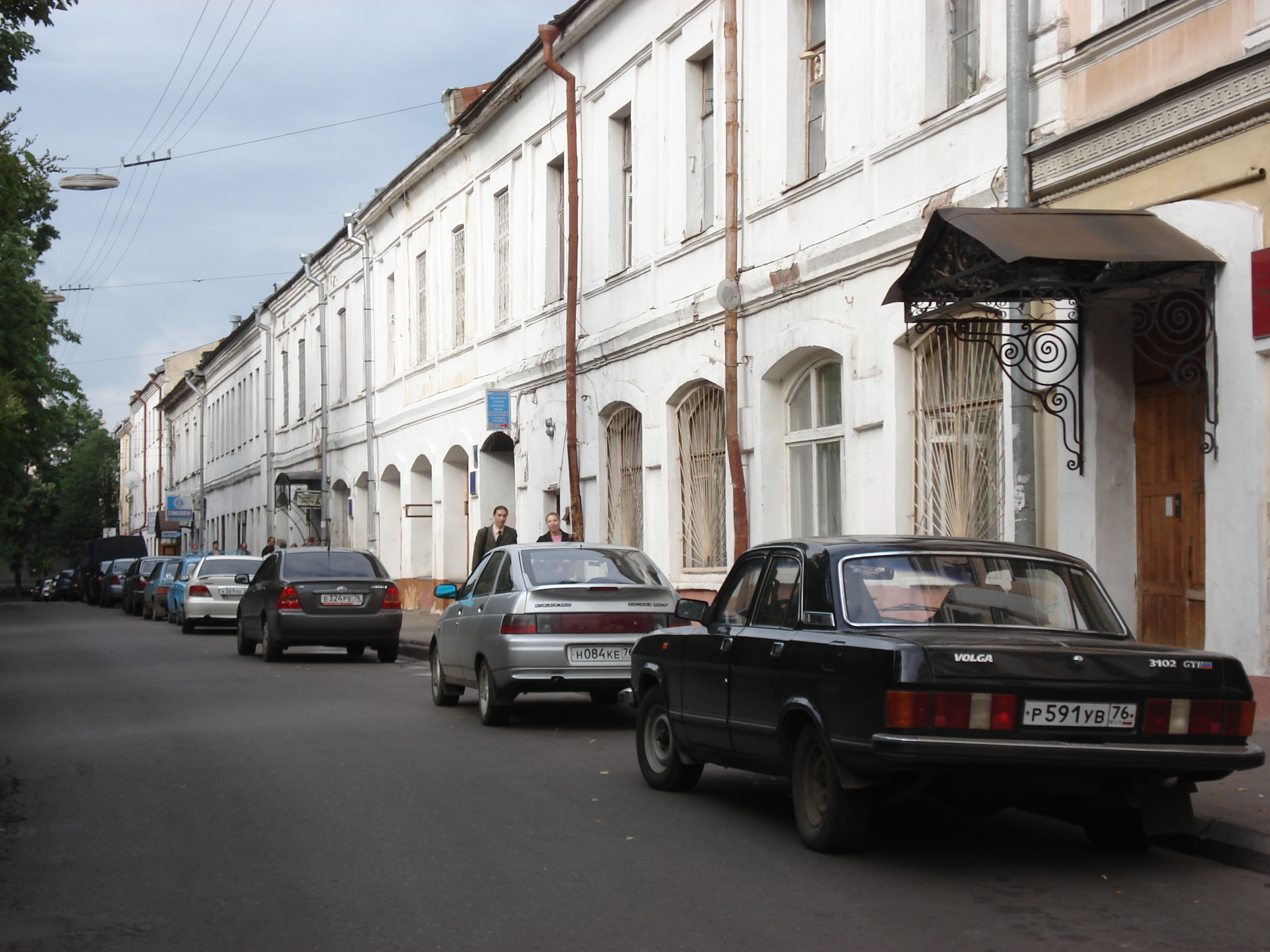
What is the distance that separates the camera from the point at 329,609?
67.4 feet

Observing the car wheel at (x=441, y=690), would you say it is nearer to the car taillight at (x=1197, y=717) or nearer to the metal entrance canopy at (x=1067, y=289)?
the metal entrance canopy at (x=1067, y=289)

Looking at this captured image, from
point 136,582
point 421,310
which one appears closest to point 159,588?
point 136,582

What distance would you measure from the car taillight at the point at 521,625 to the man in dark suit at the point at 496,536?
7.11m

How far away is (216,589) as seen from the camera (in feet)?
97.1

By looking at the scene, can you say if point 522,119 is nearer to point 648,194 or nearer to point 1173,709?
point 648,194

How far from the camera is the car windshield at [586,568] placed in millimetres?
12781

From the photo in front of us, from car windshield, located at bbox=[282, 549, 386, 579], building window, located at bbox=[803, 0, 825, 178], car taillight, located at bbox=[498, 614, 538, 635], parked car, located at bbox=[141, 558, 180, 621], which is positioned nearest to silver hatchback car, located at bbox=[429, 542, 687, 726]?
car taillight, located at bbox=[498, 614, 538, 635]

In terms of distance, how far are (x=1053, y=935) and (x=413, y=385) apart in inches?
1159

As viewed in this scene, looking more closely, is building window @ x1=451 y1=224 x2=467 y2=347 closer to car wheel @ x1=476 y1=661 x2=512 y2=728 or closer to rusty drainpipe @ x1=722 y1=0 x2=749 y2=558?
rusty drainpipe @ x1=722 y1=0 x2=749 y2=558

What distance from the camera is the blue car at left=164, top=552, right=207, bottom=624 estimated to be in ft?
104

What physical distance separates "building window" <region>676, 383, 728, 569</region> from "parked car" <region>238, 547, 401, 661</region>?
13.2 ft

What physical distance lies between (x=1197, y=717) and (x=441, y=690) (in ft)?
30.0

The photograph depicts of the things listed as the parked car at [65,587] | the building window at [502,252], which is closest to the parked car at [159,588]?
the building window at [502,252]

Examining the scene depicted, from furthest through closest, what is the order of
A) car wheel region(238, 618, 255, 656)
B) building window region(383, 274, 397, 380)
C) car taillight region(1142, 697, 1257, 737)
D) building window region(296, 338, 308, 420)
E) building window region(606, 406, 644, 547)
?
building window region(296, 338, 308, 420)
building window region(383, 274, 397, 380)
car wheel region(238, 618, 255, 656)
building window region(606, 406, 644, 547)
car taillight region(1142, 697, 1257, 737)
